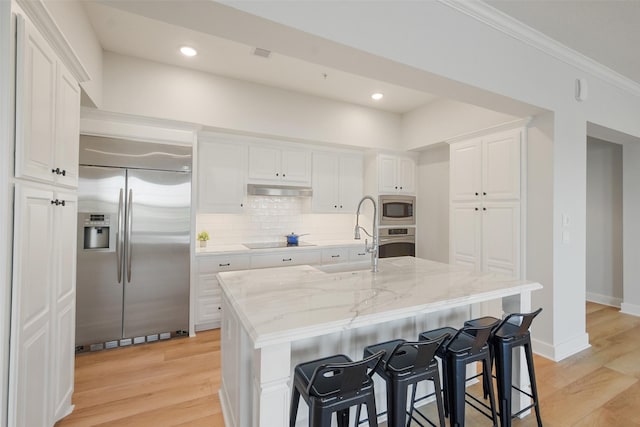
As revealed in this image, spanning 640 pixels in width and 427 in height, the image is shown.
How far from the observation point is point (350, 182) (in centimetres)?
461

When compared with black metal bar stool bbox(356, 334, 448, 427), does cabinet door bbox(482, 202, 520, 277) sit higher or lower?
higher

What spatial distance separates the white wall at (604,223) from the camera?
14.5 feet

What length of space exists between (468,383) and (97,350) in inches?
135

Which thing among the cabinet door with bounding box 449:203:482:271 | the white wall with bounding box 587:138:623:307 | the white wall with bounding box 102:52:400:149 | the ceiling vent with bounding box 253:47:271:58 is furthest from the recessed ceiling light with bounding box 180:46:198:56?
the white wall with bounding box 587:138:623:307

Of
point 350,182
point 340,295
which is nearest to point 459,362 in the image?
point 340,295

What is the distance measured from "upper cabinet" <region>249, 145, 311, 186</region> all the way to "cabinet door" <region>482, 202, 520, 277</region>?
7.63 feet

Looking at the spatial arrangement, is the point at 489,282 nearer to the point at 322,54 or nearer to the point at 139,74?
the point at 322,54

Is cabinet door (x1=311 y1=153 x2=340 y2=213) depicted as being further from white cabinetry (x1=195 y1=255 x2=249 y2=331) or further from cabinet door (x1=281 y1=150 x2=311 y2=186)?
white cabinetry (x1=195 y1=255 x2=249 y2=331)

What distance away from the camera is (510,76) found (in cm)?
253

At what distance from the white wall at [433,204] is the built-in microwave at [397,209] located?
153 mm

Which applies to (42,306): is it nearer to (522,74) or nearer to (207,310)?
(207,310)

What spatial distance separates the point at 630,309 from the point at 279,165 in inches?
204

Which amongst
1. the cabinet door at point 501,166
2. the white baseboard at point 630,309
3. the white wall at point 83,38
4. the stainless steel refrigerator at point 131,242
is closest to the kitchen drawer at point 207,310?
the stainless steel refrigerator at point 131,242

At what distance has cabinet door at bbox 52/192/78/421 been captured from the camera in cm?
178
